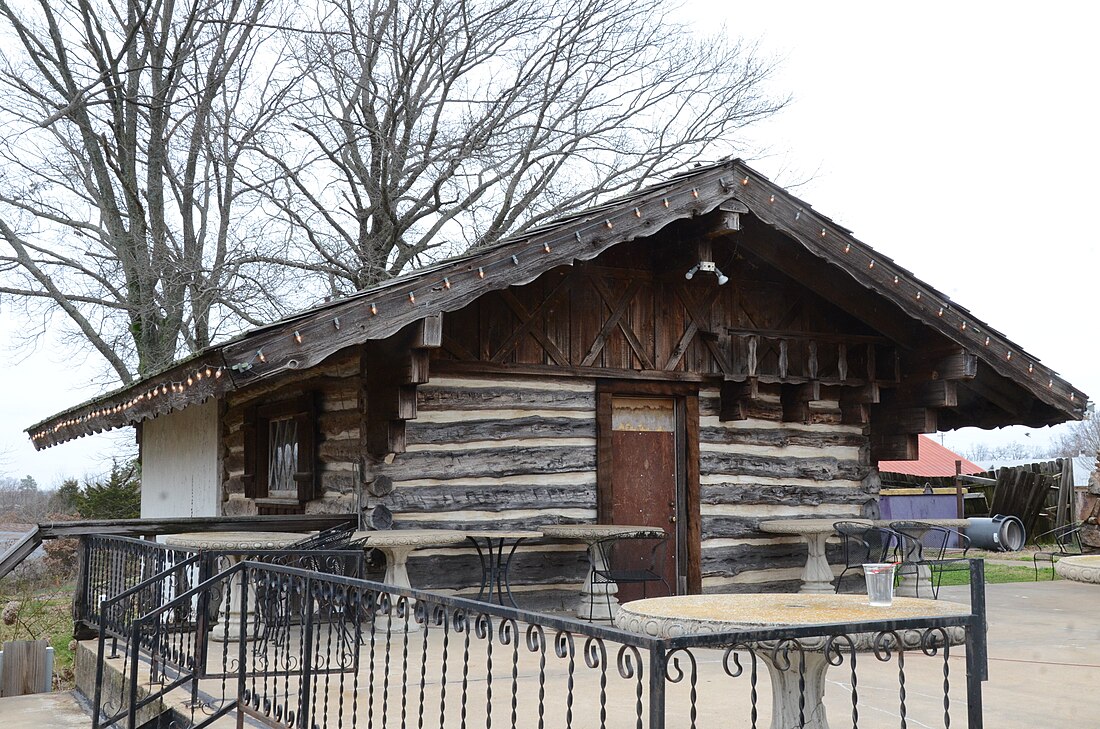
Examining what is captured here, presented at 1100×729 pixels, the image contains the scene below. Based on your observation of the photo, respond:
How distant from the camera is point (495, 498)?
975cm

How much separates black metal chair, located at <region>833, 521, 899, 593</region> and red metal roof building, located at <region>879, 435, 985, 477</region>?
16978 mm

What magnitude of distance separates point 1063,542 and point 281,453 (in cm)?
1541

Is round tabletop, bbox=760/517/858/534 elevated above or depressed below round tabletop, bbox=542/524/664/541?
below

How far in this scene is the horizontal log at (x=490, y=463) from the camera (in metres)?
9.32

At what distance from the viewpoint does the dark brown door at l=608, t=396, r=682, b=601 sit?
10.4 m

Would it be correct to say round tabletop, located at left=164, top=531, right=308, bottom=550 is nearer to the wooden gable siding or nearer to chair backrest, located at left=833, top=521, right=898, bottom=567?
the wooden gable siding

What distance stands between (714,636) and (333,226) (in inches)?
744

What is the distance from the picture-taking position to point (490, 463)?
9742mm

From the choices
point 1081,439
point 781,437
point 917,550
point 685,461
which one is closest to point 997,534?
point 917,550

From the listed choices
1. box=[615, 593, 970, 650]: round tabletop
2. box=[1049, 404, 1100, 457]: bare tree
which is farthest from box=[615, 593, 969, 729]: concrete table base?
box=[1049, 404, 1100, 457]: bare tree

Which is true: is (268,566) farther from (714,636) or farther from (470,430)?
(470,430)

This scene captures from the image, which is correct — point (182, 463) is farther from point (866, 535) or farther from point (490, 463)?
point (866, 535)

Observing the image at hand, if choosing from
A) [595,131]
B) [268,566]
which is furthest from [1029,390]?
[595,131]

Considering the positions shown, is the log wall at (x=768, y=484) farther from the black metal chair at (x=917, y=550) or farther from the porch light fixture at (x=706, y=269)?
the porch light fixture at (x=706, y=269)
